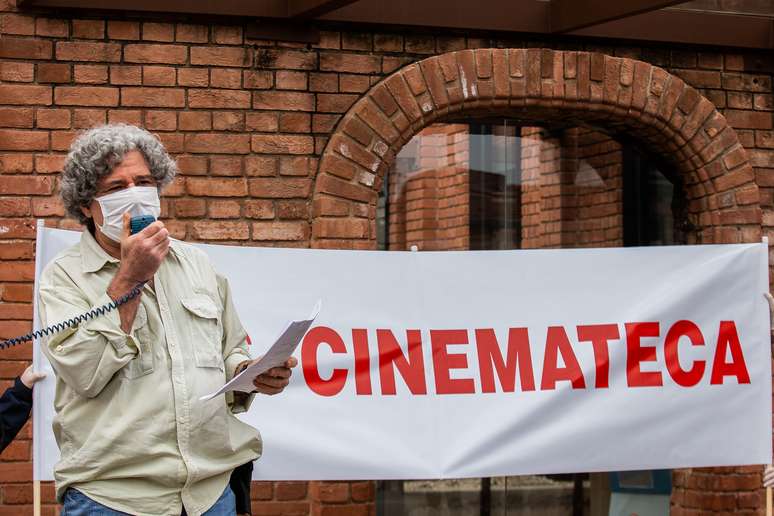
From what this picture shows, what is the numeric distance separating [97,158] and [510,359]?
8.22ft

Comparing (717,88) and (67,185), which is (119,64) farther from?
(717,88)

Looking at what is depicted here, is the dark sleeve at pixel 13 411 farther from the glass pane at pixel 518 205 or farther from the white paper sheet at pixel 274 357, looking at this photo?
the glass pane at pixel 518 205

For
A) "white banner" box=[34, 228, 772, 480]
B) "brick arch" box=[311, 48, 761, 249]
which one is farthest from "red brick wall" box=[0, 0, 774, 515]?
"white banner" box=[34, 228, 772, 480]

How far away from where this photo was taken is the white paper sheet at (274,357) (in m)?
3.09

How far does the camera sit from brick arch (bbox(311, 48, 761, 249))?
5.71 meters

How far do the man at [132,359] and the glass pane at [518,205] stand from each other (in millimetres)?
2941

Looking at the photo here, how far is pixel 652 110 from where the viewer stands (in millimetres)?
6113

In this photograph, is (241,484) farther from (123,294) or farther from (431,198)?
(431,198)

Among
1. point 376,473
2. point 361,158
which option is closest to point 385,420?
Answer: point 376,473

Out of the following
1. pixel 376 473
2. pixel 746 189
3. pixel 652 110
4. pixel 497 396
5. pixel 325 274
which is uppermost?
pixel 652 110

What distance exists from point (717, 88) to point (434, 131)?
4.97ft

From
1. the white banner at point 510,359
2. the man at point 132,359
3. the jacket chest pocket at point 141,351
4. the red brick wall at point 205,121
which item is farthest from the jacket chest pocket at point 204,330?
the red brick wall at point 205,121

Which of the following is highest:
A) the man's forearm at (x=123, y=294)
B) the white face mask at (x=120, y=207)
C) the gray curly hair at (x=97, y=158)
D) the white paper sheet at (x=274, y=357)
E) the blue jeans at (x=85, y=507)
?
the gray curly hair at (x=97, y=158)

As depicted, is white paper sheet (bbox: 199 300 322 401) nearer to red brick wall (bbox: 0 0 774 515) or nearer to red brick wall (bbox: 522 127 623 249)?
red brick wall (bbox: 0 0 774 515)
